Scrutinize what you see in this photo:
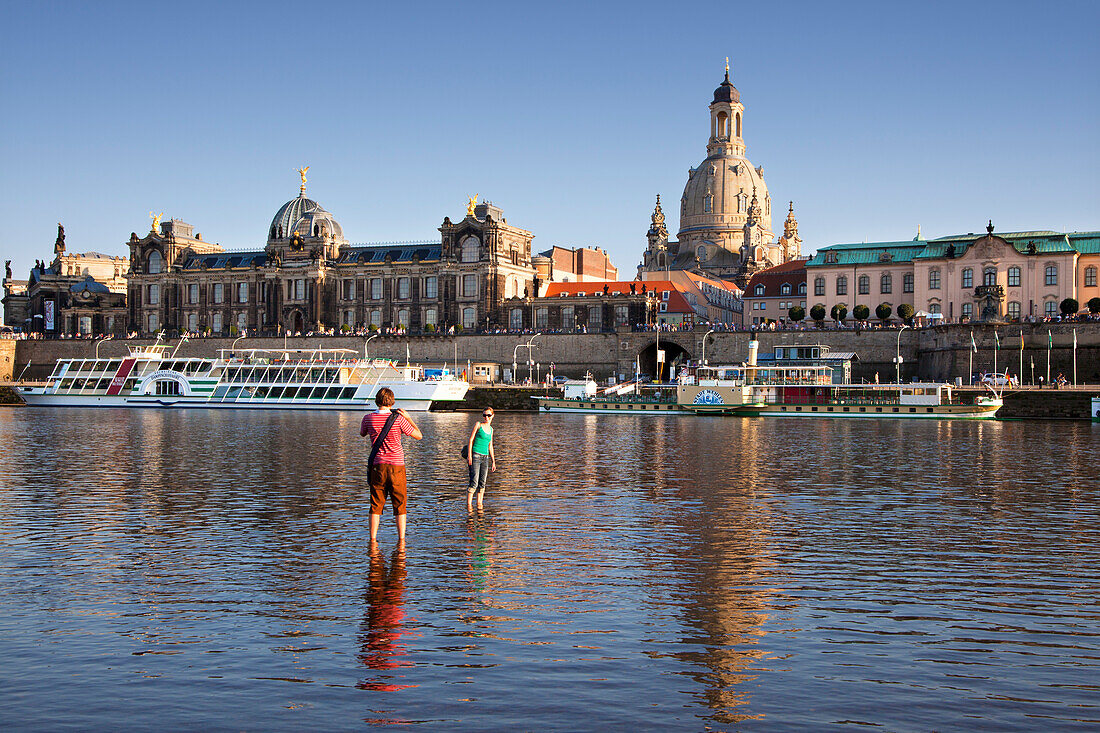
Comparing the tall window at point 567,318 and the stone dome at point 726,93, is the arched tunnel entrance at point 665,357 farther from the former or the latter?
the stone dome at point 726,93

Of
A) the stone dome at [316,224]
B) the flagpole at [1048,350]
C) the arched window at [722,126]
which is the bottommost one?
the flagpole at [1048,350]

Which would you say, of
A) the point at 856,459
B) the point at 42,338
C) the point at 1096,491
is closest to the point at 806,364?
the point at 856,459

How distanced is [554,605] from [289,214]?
145078 millimetres

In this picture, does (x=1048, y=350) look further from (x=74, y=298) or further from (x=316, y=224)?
(x=74, y=298)

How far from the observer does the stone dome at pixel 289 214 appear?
499 ft

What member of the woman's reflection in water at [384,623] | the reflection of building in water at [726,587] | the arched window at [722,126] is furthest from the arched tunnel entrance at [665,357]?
the woman's reflection in water at [384,623]

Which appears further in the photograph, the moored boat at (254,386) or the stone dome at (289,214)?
the stone dome at (289,214)

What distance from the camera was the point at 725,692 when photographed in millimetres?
11227

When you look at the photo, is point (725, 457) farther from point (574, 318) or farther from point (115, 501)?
point (574, 318)

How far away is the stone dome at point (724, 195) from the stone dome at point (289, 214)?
6069 cm

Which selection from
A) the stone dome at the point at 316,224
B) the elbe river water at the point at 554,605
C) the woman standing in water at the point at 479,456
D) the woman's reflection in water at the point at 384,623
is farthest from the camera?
the stone dome at the point at 316,224

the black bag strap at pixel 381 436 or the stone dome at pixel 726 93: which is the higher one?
the stone dome at pixel 726 93

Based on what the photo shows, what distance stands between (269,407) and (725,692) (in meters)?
88.5

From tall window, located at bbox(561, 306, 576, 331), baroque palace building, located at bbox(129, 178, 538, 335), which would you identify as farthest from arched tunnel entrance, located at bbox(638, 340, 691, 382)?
baroque palace building, located at bbox(129, 178, 538, 335)
